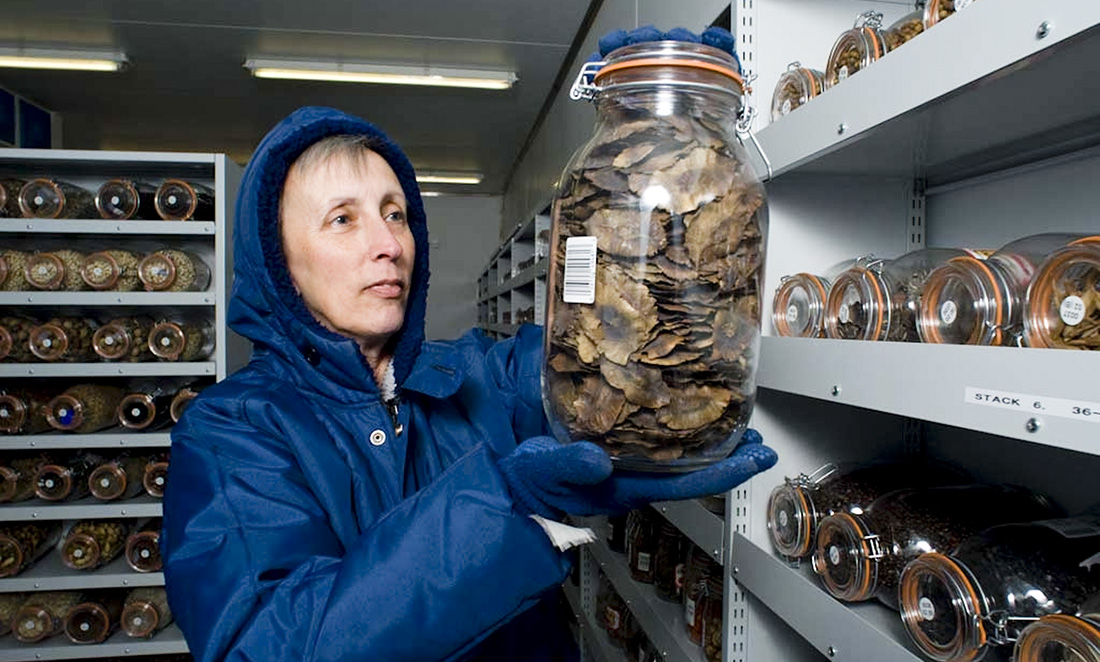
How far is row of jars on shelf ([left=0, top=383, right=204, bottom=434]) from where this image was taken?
2.52 m

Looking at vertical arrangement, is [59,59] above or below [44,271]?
above

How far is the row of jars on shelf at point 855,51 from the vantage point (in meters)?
1.01

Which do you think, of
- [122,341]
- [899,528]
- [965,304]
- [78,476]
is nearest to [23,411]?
[78,476]

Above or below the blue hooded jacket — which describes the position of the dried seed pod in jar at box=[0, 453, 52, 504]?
below

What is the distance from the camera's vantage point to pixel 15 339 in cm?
251

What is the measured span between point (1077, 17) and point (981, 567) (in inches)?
23.8

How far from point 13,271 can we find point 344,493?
2227 mm

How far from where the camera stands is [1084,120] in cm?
94

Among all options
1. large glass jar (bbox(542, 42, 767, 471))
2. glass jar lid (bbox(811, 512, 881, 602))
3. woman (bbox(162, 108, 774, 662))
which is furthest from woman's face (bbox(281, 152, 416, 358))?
glass jar lid (bbox(811, 512, 881, 602))

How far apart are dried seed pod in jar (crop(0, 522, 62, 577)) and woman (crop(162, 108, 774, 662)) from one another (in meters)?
2.11

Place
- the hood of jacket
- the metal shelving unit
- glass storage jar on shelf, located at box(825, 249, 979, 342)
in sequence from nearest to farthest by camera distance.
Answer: glass storage jar on shelf, located at box(825, 249, 979, 342), the hood of jacket, the metal shelving unit

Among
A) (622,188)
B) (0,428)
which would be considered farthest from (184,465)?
(0,428)

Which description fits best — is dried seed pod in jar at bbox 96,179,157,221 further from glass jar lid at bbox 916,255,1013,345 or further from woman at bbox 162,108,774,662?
A: glass jar lid at bbox 916,255,1013,345

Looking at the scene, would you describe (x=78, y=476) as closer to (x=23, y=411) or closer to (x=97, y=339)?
(x=23, y=411)
